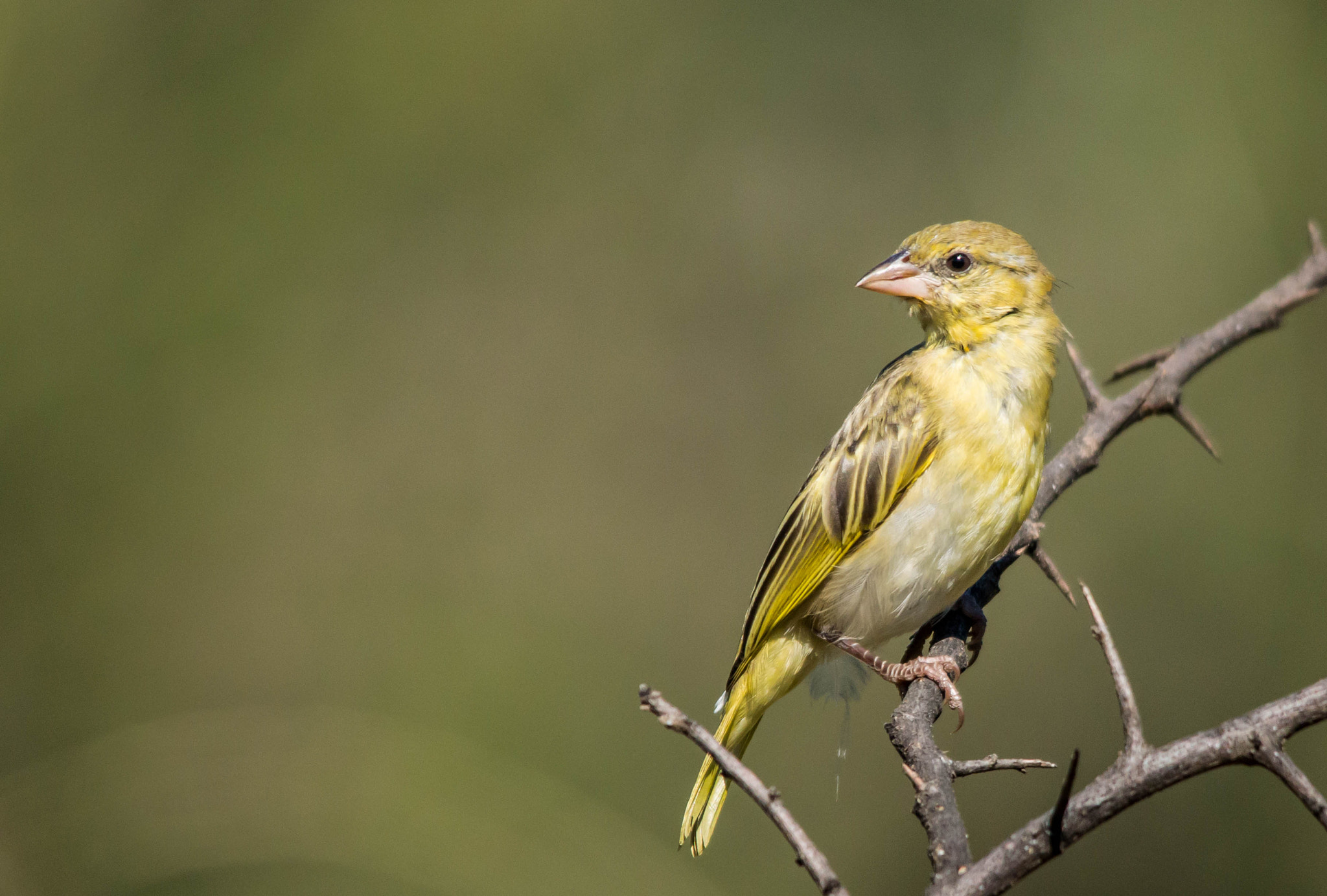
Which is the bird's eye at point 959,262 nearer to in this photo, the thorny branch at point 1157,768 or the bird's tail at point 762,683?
the bird's tail at point 762,683

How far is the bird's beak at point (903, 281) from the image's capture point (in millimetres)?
3760

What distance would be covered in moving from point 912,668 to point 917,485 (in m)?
0.61

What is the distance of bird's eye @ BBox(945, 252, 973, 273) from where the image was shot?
374 cm

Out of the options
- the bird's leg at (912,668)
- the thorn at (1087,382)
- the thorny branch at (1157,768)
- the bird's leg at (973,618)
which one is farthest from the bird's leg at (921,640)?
the thorny branch at (1157,768)

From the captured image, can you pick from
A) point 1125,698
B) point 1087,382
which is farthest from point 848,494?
point 1125,698

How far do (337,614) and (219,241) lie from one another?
2158 mm

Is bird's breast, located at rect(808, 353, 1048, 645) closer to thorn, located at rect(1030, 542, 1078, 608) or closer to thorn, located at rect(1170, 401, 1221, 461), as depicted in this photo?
thorn, located at rect(1030, 542, 1078, 608)

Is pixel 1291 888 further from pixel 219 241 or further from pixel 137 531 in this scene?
pixel 219 241

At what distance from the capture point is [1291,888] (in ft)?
16.6

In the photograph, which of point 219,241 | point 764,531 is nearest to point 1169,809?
point 764,531

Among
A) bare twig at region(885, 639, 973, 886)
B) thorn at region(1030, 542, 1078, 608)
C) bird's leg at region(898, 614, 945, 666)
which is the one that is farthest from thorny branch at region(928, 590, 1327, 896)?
bird's leg at region(898, 614, 945, 666)

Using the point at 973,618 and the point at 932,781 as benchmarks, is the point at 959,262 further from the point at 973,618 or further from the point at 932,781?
the point at 932,781

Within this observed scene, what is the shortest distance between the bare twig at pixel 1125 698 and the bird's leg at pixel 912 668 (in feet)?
3.89

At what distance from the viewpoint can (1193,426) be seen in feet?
12.0
